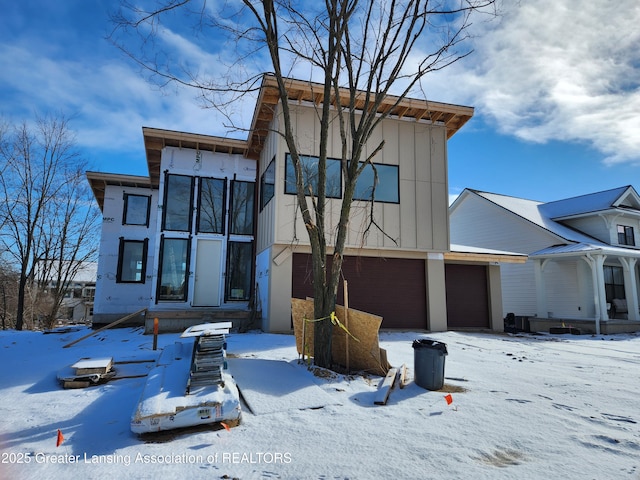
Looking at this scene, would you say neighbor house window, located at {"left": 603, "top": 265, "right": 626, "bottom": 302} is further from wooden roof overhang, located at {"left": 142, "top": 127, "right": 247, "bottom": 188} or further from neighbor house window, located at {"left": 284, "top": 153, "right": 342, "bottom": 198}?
wooden roof overhang, located at {"left": 142, "top": 127, "right": 247, "bottom": 188}

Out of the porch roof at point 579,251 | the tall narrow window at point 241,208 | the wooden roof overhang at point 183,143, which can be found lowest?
the porch roof at point 579,251

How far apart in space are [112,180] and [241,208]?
565 cm

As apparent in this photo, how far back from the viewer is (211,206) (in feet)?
43.7

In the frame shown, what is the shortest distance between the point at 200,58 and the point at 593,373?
8858mm

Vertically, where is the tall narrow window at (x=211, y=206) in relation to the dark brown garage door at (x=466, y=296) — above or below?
above

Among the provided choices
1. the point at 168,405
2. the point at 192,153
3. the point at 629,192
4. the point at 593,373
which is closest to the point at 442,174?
the point at 593,373

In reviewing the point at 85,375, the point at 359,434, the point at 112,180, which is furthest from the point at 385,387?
the point at 112,180

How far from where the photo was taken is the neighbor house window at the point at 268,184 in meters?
11.5

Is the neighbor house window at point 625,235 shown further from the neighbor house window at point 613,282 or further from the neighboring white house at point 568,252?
the neighbor house window at point 613,282

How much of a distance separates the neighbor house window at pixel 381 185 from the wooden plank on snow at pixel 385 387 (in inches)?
270

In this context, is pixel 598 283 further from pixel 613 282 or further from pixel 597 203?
pixel 597 203

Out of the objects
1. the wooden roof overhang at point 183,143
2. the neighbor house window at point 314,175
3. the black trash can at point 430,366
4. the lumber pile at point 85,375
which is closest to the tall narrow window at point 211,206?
the wooden roof overhang at point 183,143

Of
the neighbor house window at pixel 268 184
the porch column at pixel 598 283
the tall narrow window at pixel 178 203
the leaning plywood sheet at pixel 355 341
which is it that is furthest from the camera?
the porch column at pixel 598 283

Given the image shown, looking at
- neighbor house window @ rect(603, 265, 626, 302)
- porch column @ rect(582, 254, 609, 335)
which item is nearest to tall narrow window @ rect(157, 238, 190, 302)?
porch column @ rect(582, 254, 609, 335)
